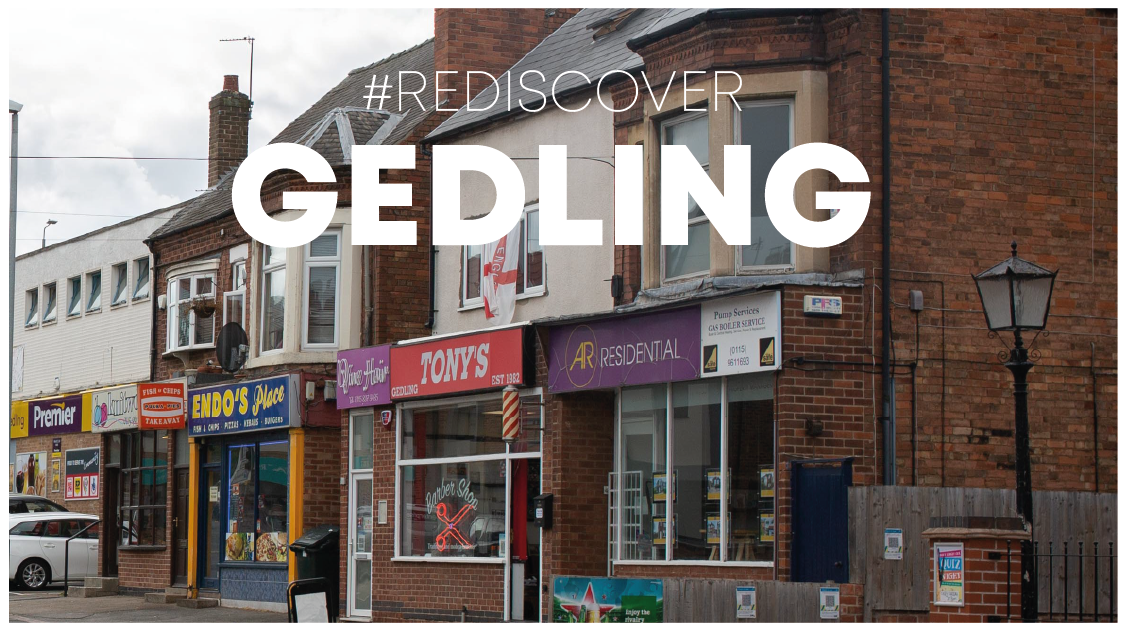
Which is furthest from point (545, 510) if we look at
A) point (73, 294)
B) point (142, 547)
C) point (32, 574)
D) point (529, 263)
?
point (73, 294)

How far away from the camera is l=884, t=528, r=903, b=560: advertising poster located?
47.6 feet

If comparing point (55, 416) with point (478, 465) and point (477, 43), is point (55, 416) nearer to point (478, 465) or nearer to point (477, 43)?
point (477, 43)

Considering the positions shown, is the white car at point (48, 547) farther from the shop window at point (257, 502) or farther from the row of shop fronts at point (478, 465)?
the shop window at point (257, 502)

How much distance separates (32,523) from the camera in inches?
1102

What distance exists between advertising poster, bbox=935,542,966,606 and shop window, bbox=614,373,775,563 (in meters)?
2.56

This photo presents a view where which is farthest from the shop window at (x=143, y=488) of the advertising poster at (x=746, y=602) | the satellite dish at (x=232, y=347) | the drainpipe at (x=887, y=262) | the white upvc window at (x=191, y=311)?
the drainpipe at (x=887, y=262)

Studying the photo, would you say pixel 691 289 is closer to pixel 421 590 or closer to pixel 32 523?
pixel 421 590

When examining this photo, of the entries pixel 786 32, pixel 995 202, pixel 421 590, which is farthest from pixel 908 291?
pixel 421 590

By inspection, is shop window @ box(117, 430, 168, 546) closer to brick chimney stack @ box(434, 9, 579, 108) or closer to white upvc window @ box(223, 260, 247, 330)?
white upvc window @ box(223, 260, 247, 330)

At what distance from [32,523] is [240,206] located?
8.16 meters

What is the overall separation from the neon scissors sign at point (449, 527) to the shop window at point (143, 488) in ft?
27.2

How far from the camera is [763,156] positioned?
16.2 m

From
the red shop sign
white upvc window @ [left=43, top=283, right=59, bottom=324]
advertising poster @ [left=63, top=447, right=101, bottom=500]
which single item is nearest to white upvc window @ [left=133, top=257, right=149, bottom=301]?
advertising poster @ [left=63, top=447, right=101, bottom=500]

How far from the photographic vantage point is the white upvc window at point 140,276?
2917 cm
